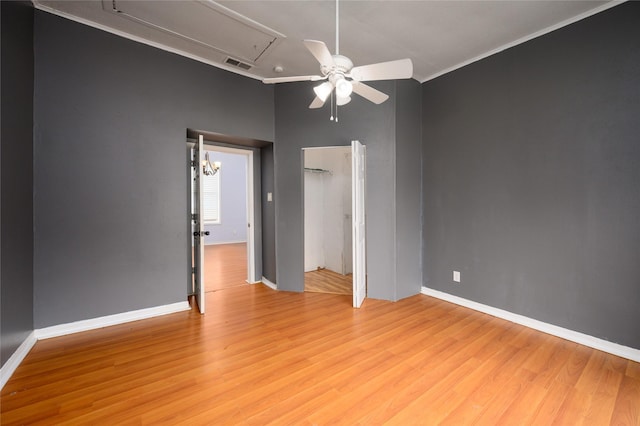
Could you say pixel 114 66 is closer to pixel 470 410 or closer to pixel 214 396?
pixel 214 396

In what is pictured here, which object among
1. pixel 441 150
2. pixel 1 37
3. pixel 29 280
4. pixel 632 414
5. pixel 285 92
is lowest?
pixel 632 414

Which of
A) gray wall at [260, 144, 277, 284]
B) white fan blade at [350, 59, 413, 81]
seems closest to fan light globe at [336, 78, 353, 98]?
white fan blade at [350, 59, 413, 81]

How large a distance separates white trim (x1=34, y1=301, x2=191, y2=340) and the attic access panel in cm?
311

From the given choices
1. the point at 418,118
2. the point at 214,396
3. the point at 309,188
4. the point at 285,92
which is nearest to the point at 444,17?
the point at 418,118

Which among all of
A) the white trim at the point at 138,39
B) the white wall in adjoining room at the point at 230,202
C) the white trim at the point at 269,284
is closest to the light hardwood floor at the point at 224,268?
the white trim at the point at 269,284

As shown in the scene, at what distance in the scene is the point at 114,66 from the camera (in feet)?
9.48

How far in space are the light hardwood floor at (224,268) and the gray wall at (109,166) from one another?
1.18 meters

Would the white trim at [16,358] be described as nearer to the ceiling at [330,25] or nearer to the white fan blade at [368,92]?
the ceiling at [330,25]

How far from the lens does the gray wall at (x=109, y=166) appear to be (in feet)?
8.49

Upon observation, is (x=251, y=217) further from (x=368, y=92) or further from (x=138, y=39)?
(x=368, y=92)

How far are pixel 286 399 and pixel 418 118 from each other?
12.3 ft

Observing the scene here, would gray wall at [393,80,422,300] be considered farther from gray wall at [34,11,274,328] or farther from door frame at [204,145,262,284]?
gray wall at [34,11,274,328]

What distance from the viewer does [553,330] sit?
271cm

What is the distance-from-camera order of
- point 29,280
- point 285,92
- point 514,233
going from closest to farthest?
point 29,280, point 514,233, point 285,92
